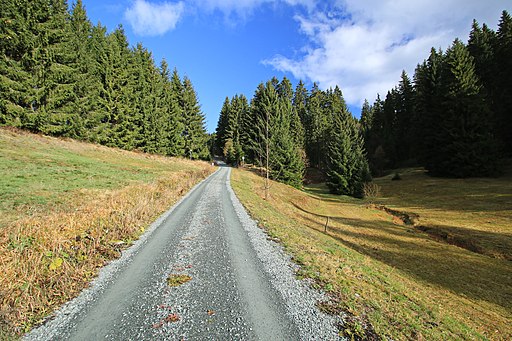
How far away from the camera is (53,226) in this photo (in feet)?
23.4

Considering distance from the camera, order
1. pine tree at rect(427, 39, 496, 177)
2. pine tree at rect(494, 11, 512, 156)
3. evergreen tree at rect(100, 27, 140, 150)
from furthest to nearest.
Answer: pine tree at rect(494, 11, 512, 156), pine tree at rect(427, 39, 496, 177), evergreen tree at rect(100, 27, 140, 150)

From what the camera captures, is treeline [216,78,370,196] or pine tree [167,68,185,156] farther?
pine tree [167,68,185,156]

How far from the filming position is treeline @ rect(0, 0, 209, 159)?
24078 millimetres

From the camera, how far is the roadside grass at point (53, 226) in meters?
4.83

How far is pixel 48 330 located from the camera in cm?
430

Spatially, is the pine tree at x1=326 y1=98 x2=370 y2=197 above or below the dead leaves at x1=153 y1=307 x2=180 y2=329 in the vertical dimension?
above

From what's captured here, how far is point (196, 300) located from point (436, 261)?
607 inches

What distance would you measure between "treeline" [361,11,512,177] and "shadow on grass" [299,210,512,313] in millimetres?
28575

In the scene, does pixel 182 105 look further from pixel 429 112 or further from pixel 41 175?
pixel 429 112

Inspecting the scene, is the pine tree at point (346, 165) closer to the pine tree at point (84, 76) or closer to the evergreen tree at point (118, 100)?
the evergreen tree at point (118, 100)

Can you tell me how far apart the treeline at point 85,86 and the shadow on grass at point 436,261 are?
33.4 m

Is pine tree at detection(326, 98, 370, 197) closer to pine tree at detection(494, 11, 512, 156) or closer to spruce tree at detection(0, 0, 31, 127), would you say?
pine tree at detection(494, 11, 512, 156)

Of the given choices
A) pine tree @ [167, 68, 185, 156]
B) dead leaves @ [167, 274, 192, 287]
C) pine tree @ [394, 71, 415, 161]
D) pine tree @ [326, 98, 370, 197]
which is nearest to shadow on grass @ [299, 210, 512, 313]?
dead leaves @ [167, 274, 192, 287]

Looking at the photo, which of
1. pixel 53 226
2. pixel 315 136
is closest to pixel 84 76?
pixel 53 226
